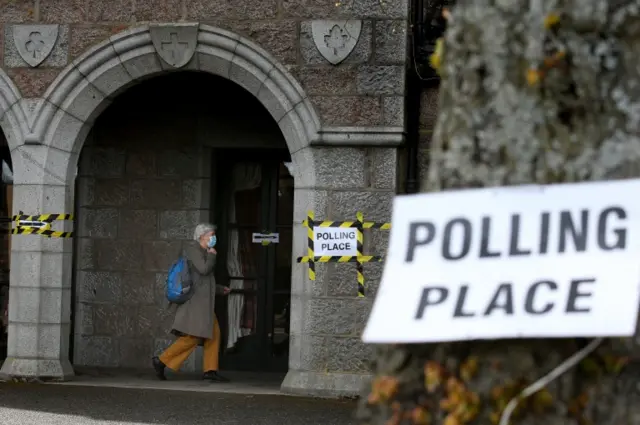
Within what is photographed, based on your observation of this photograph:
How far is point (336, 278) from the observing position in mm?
11656

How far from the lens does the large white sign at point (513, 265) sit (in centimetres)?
238

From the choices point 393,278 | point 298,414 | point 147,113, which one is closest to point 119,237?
point 147,113

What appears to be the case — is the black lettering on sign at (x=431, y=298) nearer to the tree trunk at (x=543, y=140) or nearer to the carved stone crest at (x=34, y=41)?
the tree trunk at (x=543, y=140)

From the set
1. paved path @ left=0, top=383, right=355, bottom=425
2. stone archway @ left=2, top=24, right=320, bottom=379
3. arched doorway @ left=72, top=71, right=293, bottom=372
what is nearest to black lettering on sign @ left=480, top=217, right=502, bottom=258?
paved path @ left=0, top=383, right=355, bottom=425

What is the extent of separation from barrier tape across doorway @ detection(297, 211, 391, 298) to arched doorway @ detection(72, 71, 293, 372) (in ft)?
7.01

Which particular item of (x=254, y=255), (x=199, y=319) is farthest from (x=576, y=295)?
(x=254, y=255)

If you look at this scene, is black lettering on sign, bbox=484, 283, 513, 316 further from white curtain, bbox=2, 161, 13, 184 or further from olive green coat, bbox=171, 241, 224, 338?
white curtain, bbox=2, 161, 13, 184

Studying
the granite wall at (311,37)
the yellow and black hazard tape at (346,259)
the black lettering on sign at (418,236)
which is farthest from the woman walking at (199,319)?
the black lettering on sign at (418,236)

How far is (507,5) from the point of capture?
2.47m

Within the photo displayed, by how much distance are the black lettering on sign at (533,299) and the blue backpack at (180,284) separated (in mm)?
10077

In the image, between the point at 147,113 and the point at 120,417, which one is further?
the point at 147,113

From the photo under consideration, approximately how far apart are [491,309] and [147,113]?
38.6 ft

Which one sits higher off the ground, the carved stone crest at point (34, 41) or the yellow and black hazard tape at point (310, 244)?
the carved stone crest at point (34, 41)

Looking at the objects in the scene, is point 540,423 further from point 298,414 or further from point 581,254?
point 298,414
